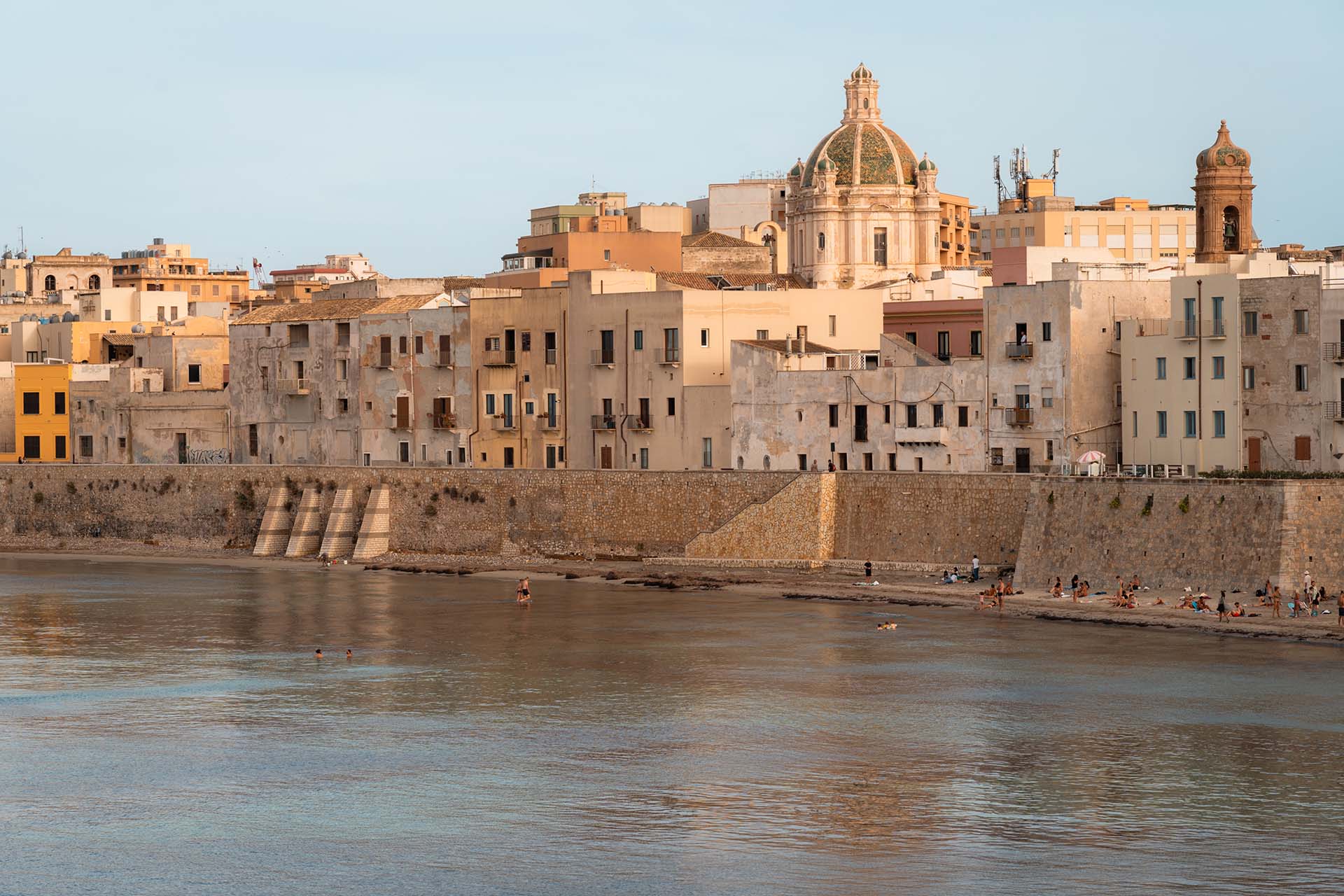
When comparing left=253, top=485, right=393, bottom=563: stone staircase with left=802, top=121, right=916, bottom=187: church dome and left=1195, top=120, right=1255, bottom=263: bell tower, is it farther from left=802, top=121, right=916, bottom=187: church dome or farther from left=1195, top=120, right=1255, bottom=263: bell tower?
left=802, top=121, right=916, bottom=187: church dome

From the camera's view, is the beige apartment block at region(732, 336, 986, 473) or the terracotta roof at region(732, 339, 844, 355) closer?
the beige apartment block at region(732, 336, 986, 473)

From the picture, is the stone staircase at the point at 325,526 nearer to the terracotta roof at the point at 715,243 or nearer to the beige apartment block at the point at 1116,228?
the terracotta roof at the point at 715,243

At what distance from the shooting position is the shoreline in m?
51.8

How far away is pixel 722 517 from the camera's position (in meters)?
65.8

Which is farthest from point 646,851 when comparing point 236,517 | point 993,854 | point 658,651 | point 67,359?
point 67,359

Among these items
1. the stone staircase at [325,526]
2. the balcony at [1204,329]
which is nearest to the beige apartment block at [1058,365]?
the balcony at [1204,329]

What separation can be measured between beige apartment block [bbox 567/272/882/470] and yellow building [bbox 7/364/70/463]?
25265 mm

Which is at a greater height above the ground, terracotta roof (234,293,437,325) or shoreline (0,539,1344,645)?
terracotta roof (234,293,437,325)

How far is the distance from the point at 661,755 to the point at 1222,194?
132 ft

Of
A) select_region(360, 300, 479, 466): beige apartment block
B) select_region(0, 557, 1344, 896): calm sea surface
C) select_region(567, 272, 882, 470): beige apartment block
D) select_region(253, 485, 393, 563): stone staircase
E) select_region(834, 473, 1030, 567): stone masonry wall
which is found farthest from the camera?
select_region(360, 300, 479, 466): beige apartment block

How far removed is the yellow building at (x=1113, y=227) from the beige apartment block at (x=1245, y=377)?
58.5 metres

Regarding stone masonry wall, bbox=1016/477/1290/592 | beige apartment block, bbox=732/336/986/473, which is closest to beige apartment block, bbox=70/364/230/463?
beige apartment block, bbox=732/336/986/473

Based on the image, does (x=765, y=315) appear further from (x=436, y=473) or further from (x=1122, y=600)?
(x=1122, y=600)

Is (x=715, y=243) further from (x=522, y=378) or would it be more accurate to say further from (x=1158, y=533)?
(x=1158, y=533)
